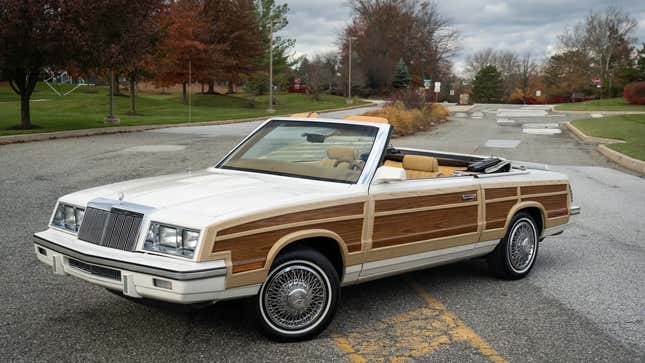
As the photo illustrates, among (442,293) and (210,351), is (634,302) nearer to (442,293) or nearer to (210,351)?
(442,293)

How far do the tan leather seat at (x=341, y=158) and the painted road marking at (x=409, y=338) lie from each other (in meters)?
1.25

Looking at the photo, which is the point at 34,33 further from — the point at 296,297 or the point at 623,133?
the point at 623,133

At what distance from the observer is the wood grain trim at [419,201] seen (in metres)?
5.03

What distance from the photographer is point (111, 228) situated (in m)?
4.32

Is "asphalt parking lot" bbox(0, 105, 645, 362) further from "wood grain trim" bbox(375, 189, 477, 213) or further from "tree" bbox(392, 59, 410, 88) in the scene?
"tree" bbox(392, 59, 410, 88)

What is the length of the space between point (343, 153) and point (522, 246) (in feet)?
6.97

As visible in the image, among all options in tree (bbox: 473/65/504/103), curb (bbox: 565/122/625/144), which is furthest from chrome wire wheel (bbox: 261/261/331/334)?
tree (bbox: 473/65/504/103)

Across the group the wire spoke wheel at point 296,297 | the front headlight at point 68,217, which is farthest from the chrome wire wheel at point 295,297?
the front headlight at point 68,217

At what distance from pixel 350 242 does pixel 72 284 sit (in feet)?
8.42

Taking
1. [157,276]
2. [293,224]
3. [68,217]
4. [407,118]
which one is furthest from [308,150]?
[407,118]

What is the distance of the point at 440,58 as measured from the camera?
9056cm

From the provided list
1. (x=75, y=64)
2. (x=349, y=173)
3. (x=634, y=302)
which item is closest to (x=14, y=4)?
(x=75, y=64)

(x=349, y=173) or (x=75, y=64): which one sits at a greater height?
(x=75, y=64)

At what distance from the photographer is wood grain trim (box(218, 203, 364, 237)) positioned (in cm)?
413
